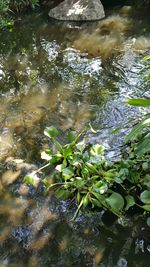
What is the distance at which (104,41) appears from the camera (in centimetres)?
654

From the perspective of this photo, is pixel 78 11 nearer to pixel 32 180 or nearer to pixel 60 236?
pixel 32 180

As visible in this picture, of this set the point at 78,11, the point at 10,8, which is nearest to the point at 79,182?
the point at 78,11

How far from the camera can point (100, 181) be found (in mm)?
3180

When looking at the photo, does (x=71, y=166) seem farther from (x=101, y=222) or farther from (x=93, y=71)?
(x=93, y=71)

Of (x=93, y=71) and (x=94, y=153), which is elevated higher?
(x=94, y=153)

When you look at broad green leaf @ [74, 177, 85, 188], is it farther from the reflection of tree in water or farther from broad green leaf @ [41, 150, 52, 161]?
broad green leaf @ [41, 150, 52, 161]

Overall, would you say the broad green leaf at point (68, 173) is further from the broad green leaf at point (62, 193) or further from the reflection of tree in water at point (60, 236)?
the reflection of tree in water at point (60, 236)

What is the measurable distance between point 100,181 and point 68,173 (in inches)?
12.9

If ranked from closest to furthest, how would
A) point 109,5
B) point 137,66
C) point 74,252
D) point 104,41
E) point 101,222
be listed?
point 74,252, point 101,222, point 137,66, point 104,41, point 109,5

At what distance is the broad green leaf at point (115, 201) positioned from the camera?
3023 mm

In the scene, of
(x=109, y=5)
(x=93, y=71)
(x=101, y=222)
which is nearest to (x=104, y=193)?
(x=101, y=222)

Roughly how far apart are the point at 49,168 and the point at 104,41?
11.6ft

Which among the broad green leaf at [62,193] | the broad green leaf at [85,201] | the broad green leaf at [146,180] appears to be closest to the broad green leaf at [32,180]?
the broad green leaf at [62,193]

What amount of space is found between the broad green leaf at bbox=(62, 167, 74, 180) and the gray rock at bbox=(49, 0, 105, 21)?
5159mm
